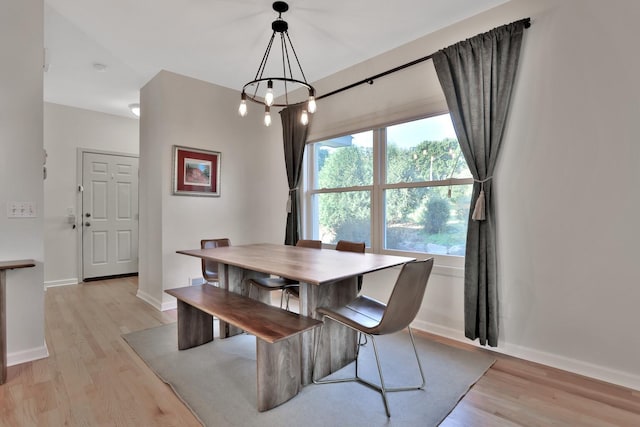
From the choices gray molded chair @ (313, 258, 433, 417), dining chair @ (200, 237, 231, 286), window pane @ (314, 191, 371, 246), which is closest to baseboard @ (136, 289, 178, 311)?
dining chair @ (200, 237, 231, 286)

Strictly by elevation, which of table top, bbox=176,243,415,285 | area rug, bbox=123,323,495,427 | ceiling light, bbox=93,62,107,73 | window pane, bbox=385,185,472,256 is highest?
ceiling light, bbox=93,62,107,73

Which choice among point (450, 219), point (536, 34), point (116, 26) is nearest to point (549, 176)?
point (450, 219)

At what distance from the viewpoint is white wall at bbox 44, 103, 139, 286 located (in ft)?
14.7

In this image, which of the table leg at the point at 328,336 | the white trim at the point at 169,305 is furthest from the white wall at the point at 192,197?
the table leg at the point at 328,336

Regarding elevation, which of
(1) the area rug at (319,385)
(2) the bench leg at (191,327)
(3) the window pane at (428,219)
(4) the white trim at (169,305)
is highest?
(3) the window pane at (428,219)

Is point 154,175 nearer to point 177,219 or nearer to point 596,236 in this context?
point 177,219

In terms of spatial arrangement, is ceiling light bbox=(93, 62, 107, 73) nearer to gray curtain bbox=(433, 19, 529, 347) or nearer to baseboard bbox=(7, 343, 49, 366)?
baseboard bbox=(7, 343, 49, 366)

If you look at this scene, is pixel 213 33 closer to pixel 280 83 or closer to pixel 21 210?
pixel 280 83

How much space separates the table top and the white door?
3309 mm

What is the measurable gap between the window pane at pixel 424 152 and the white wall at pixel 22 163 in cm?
293

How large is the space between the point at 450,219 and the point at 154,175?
3.24 m

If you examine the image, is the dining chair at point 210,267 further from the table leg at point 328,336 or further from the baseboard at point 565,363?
the baseboard at point 565,363

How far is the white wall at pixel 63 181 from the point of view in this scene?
4488 mm

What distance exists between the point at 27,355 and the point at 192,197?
2030mm
